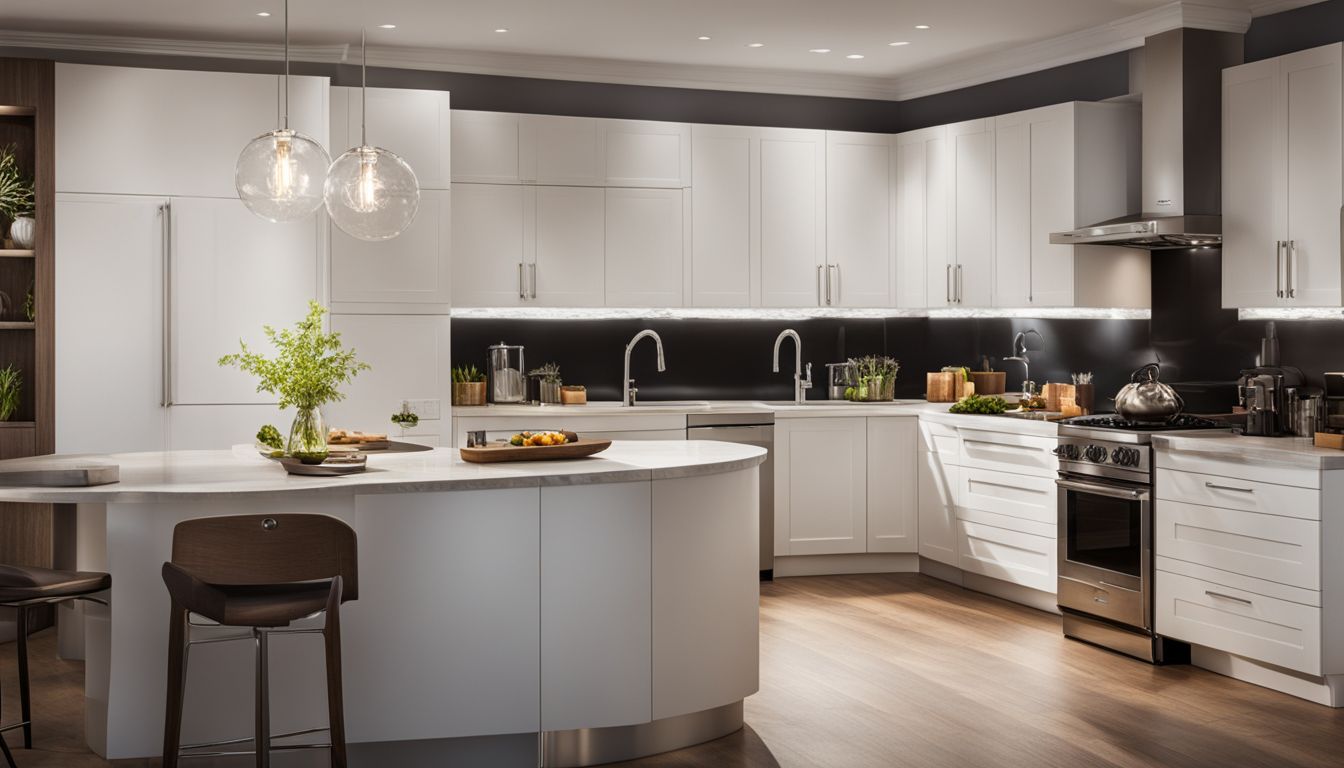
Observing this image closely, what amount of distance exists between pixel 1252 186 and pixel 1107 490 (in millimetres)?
1500

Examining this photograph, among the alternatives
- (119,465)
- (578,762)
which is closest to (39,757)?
(119,465)

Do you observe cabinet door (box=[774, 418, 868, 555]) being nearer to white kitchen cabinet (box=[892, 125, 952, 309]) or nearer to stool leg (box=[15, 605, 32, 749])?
white kitchen cabinet (box=[892, 125, 952, 309])

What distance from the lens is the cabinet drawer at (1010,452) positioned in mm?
5777

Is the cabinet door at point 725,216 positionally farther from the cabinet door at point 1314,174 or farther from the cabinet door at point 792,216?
the cabinet door at point 1314,174

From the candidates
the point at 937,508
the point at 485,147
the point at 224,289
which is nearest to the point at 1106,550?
the point at 937,508

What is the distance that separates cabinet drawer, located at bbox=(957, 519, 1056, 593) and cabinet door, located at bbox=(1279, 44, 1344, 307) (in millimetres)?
1600

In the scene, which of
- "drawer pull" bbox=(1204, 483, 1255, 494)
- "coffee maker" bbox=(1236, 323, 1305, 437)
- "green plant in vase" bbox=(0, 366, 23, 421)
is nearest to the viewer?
"drawer pull" bbox=(1204, 483, 1255, 494)

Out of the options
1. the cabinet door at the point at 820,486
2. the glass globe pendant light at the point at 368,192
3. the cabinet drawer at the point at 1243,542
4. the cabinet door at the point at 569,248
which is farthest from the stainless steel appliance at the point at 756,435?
the glass globe pendant light at the point at 368,192

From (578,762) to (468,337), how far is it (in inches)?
138

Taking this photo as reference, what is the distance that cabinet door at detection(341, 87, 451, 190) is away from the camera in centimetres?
622

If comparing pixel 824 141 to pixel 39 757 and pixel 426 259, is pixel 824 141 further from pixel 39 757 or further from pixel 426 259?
pixel 39 757

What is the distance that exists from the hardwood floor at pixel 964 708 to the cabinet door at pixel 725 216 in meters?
2.09

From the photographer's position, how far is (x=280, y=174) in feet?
12.7

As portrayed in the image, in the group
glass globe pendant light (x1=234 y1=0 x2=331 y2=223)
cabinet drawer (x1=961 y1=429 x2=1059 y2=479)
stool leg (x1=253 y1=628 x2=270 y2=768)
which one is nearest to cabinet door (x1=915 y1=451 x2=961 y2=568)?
cabinet drawer (x1=961 y1=429 x2=1059 y2=479)
